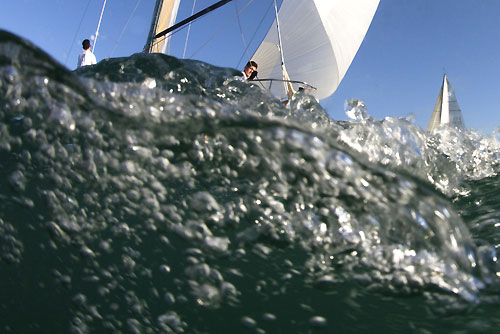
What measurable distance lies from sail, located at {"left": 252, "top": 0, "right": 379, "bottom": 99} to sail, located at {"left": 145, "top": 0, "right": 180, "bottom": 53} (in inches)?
158

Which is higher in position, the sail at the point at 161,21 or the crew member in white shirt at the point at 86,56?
the sail at the point at 161,21

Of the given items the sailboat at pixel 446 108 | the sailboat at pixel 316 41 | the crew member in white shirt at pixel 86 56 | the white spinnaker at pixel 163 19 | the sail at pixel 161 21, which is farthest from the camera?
the sailboat at pixel 446 108

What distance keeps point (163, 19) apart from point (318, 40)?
6010mm

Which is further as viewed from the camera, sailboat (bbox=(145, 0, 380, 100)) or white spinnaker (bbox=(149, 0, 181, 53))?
sailboat (bbox=(145, 0, 380, 100))

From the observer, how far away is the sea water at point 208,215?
0.86 m

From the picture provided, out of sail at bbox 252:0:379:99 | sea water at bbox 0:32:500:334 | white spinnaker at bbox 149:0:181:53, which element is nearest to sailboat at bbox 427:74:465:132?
sail at bbox 252:0:379:99

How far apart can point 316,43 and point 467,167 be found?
13.3 m

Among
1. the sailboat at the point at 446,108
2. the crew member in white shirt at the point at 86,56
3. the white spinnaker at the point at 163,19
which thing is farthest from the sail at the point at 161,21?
the sailboat at the point at 446,108

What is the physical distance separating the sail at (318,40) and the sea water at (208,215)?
12.2 meters

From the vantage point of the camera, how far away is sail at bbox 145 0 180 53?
8.43 metres

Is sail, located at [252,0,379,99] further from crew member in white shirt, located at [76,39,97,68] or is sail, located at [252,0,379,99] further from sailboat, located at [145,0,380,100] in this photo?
crew member in white shirt, located at [76,39,97,68]

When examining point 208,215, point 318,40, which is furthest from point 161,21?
point 208,215

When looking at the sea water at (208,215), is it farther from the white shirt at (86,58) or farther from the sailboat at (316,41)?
the sailboat at (316,41)

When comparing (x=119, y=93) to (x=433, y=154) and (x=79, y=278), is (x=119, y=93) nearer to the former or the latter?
(x=79, y=278)
